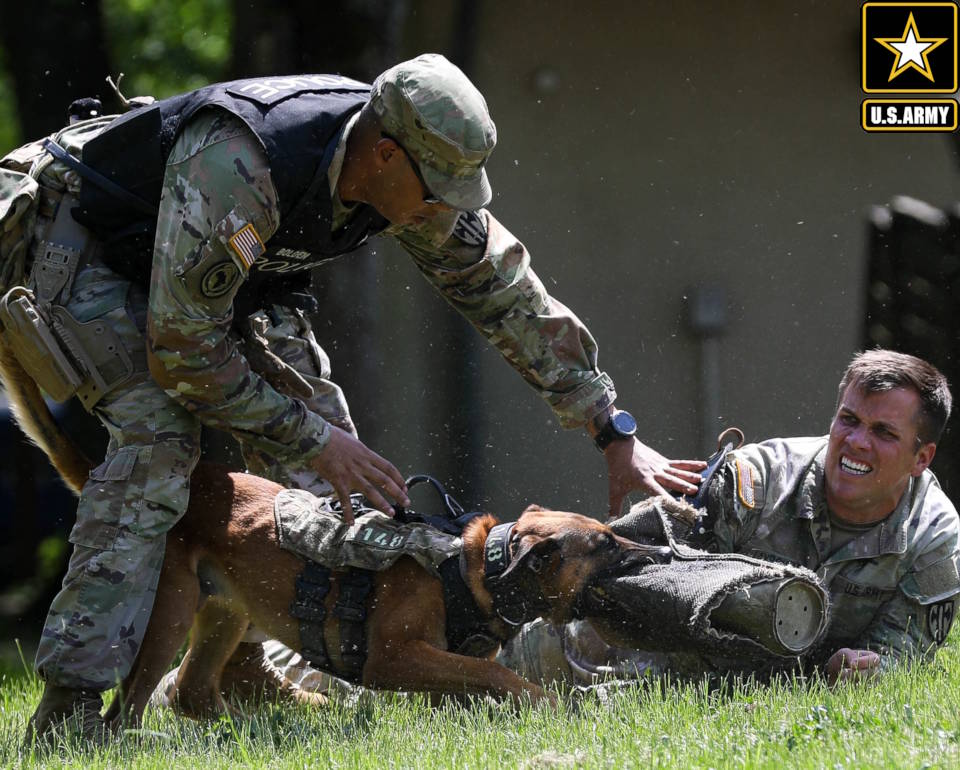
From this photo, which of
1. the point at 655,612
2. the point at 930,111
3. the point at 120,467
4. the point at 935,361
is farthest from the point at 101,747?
the point at 930,111

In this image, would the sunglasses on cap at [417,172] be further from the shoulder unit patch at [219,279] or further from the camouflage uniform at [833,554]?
the camouflage uniform at [833,554]

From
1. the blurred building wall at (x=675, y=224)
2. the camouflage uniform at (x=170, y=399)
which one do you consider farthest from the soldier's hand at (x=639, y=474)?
the blurred building wall at (x=675, y=224)

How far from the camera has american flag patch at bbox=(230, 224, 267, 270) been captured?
12.3ft

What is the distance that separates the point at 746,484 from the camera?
15.6ft

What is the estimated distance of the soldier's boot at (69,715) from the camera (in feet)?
12.7

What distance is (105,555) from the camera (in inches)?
154

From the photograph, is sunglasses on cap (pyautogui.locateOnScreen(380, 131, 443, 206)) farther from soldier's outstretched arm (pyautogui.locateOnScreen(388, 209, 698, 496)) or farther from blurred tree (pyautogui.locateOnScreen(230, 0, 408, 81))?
blurred tree (pyautogui.locateOnScreen(230, 0, 408, 81))

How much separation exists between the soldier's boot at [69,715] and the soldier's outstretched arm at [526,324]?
191 cm

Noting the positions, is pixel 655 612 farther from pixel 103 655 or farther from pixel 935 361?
pixel 935 361

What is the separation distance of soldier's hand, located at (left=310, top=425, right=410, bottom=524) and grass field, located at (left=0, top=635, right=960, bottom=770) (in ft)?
2.42

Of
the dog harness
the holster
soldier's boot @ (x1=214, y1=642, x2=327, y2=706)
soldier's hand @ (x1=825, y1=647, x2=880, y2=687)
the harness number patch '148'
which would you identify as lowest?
soldier's boot @ (x1=214, y1=642, x2=327, y2=706)

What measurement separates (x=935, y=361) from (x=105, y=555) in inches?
204

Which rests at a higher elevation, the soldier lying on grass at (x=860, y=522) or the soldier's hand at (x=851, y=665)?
the soldier lying on grass at (x=860, y=522)

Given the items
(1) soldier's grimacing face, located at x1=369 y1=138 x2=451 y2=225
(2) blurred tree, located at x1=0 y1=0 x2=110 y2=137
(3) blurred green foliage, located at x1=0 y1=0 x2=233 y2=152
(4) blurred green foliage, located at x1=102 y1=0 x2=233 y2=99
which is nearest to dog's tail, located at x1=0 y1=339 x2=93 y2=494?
(1) soldier's grimacing face, located at x1=369 y1=138 x2=451 y2=225
